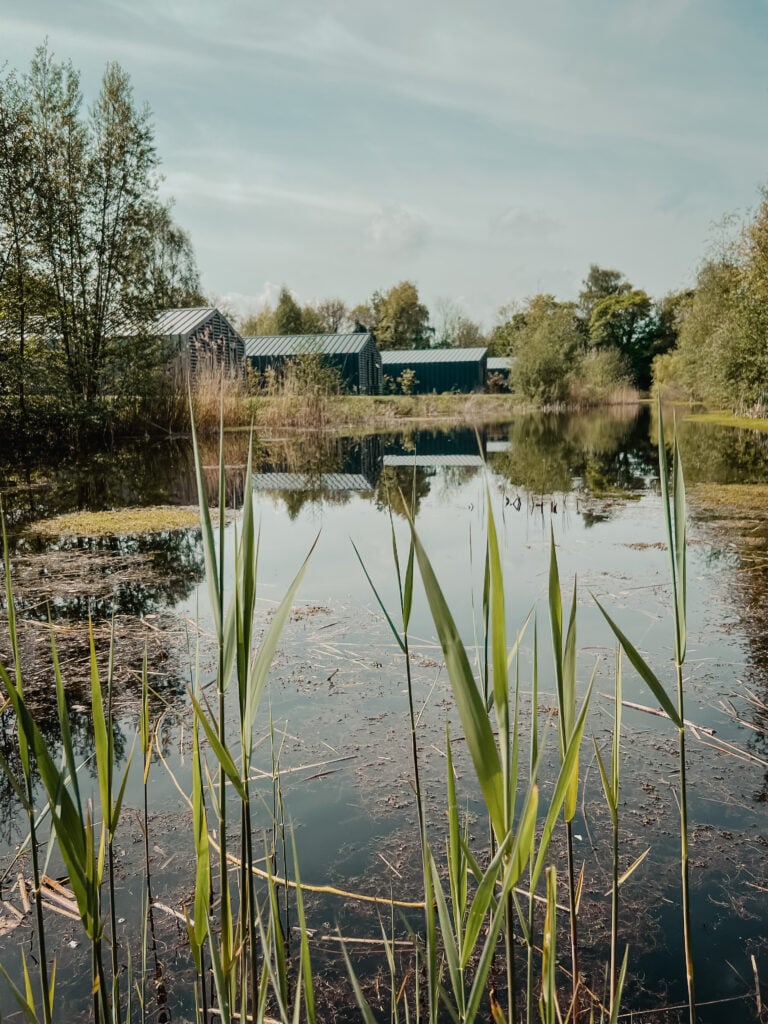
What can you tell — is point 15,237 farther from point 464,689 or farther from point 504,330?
point 504,330

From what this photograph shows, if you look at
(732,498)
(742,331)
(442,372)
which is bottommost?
(732,498)

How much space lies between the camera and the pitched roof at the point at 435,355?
45156mm

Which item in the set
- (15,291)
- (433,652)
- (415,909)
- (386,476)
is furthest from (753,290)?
(415,909)

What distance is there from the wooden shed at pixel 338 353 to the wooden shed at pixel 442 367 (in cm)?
734

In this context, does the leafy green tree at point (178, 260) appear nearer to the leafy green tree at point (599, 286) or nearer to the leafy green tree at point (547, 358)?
the leafy green tree at point (547, 358)

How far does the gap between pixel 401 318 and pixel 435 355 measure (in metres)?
10.2

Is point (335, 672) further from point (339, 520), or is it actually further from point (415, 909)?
point (339, 520)

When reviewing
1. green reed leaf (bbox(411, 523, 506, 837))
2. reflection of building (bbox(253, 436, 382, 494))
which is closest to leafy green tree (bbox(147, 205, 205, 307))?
reflection of building (bbox(253, 436, 382, 494))

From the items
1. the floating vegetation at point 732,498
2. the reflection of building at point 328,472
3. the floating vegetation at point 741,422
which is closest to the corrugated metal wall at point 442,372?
the floating vegetation at point 741,422

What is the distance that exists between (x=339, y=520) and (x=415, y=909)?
587cm

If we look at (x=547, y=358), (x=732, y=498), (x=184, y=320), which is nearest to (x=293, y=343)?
(x=184, y=320)

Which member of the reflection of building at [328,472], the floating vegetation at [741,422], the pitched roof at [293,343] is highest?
the pitched roof at [293,343]

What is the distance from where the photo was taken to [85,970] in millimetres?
1858

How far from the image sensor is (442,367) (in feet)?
150
